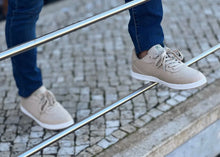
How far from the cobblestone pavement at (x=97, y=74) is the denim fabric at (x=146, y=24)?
A: 0.66 m

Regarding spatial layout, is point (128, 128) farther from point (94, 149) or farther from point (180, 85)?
point (180, 85)

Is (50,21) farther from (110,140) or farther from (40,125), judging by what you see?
(110,140)

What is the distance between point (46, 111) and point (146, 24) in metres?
0.94

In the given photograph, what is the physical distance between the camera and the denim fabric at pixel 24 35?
252cm

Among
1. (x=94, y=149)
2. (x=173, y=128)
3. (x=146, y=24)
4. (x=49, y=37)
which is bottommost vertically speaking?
(x=94, y=149)

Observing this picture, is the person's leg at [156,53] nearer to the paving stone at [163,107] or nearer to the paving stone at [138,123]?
the paving stone at [138,123]

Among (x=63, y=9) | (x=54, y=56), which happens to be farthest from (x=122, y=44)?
(x=63, y=9)

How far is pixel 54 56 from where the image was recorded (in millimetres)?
3910

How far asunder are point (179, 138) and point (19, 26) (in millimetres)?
1257

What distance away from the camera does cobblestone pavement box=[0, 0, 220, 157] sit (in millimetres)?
2797

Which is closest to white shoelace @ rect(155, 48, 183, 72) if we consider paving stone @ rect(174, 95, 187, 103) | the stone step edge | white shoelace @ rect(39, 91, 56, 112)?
the stone step edge

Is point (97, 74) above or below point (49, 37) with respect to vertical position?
below

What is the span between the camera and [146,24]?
2.42m

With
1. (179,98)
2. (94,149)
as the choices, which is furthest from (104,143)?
(179,98)
